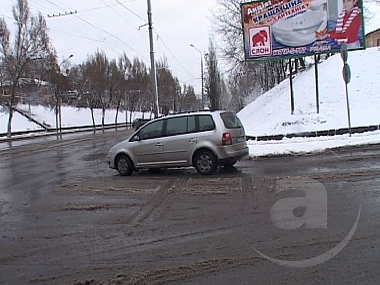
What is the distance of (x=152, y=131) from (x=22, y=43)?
4277cm

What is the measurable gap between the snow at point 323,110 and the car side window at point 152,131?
14.6 ft

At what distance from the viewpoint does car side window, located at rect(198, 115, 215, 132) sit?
1180cm

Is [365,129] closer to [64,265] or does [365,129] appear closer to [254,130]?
[254,130]

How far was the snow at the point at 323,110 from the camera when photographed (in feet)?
56.6

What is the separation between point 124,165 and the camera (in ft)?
42.4

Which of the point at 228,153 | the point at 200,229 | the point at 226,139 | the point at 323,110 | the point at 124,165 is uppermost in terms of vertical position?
the point at 323,110

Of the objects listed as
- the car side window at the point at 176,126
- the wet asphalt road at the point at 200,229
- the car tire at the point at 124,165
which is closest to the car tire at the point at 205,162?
the wet asphalt road at the point at 200,229

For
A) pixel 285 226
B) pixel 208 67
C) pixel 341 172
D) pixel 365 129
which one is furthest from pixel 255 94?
pixel 285 226

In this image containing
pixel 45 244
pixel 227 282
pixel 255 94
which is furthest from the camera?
pixel 255 94

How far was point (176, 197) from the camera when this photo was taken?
8984 mm

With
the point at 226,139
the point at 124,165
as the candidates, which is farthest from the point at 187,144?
the point at 124,165

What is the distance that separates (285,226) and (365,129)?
14153 millimetres

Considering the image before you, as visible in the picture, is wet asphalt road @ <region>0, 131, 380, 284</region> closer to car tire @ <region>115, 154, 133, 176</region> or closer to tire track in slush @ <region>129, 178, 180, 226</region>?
tire track in slush @ <region>129, 178, 180, 226</region>

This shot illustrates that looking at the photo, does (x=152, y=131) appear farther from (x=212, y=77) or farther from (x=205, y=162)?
(x=212, y=77)
